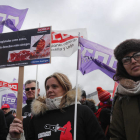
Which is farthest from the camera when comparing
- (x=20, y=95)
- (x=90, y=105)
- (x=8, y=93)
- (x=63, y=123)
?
(x=8, y=93)

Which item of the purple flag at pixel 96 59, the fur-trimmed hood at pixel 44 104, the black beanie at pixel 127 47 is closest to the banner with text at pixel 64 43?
the purple flag at pixel 96 59

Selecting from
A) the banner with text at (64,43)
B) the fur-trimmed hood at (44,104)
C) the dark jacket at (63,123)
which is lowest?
the dark jacket at (63,123)

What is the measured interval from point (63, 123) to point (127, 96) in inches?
34.2

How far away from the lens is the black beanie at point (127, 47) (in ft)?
6.13

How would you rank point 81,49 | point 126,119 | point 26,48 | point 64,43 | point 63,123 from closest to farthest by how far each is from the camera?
1. point 126,119
2. point 63,123
3. point 26,48
4. point 81,49
5. point 64,43

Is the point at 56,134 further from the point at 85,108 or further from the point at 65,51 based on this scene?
the point at 65,51

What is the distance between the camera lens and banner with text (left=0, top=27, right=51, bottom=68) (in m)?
2.53

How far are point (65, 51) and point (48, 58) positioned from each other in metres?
2.87

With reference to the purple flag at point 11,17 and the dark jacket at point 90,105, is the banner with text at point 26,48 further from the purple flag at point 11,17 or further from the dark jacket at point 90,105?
the dark jacket at point 90,105

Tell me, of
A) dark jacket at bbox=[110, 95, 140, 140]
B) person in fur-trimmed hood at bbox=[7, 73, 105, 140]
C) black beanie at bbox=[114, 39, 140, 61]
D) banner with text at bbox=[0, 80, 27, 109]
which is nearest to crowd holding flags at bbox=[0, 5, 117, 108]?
person in fur-trimmed hood at bbox=[7, 73, 105, 140]

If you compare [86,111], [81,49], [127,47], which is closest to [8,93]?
[81,49]

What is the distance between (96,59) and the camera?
14.8 ft

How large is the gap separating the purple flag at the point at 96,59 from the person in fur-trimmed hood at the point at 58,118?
1.96 metres

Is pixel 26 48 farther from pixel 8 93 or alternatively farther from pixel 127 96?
pixel 8 93
